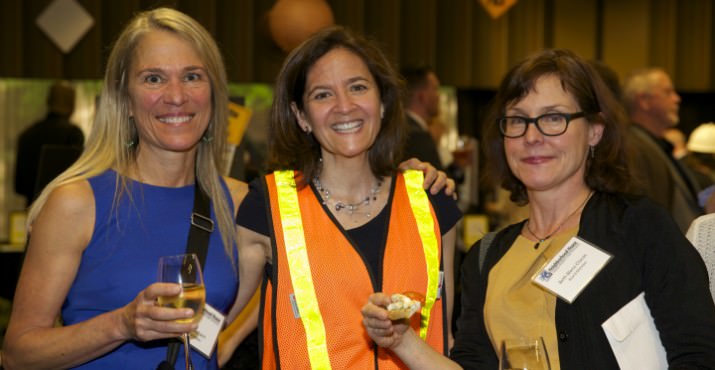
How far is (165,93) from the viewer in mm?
2381

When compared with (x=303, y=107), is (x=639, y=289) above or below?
below

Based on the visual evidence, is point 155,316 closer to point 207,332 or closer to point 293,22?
point 207,332

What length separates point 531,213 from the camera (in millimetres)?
2314

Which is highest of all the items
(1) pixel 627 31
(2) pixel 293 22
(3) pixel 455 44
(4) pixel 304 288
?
(1) pixel 627 31

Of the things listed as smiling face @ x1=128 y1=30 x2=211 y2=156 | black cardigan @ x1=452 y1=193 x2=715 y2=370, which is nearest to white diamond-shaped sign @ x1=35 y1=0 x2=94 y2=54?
smiling face @ x1=128 y1=30 x2=211 y2=156

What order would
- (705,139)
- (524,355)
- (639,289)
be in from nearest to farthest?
1. (524,355)
2. (639,289)
3. (705,139)

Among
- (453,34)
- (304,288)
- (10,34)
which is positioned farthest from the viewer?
(453,34)

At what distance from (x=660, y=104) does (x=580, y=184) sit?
3326 millimetres

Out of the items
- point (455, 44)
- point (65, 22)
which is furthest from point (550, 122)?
point (455, 44)

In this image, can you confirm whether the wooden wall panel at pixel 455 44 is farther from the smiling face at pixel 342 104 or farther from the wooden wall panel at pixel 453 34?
the smiling face at pixel 342 104

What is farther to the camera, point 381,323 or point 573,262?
point 573,262

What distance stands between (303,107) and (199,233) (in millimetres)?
460

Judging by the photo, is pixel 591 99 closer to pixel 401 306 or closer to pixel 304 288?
pixel 401 306

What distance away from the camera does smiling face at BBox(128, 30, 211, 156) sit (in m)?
2.39
